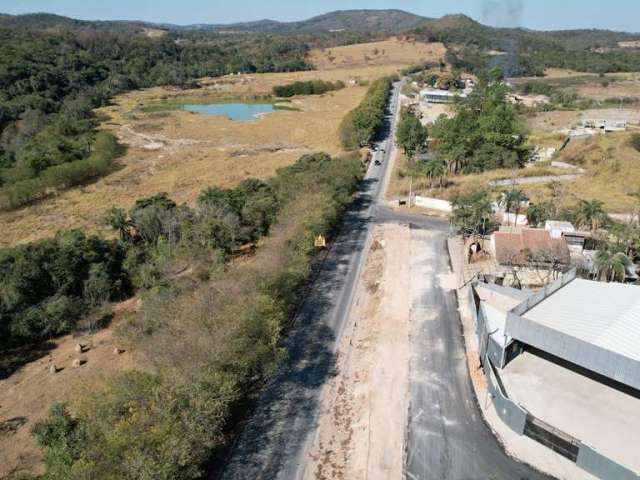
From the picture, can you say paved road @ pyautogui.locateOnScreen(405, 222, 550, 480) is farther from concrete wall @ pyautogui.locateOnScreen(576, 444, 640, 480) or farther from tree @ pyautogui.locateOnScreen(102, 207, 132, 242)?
tree @ pyautogui.locateOnScreen(102, 207, 132, 242)

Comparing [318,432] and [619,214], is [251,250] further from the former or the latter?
[619,214]

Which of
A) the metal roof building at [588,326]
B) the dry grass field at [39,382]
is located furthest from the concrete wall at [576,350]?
the dry grass field at [39,382]

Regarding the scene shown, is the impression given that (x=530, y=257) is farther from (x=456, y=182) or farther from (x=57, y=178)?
(x=57, y=178)

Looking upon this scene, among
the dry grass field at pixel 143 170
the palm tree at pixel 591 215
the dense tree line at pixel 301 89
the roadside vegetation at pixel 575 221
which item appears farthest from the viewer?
the dense tree line at pixel 301 89

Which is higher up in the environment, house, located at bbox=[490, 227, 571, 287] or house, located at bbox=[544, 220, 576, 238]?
house, located at bbox=[544, 220, 576, 238]

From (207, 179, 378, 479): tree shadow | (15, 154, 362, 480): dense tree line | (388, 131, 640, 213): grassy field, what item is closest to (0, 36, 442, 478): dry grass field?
(15, 154, 362, 480): dense tree line

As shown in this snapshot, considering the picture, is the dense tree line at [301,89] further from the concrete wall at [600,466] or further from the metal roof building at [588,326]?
the concrete wall at [600,466]
